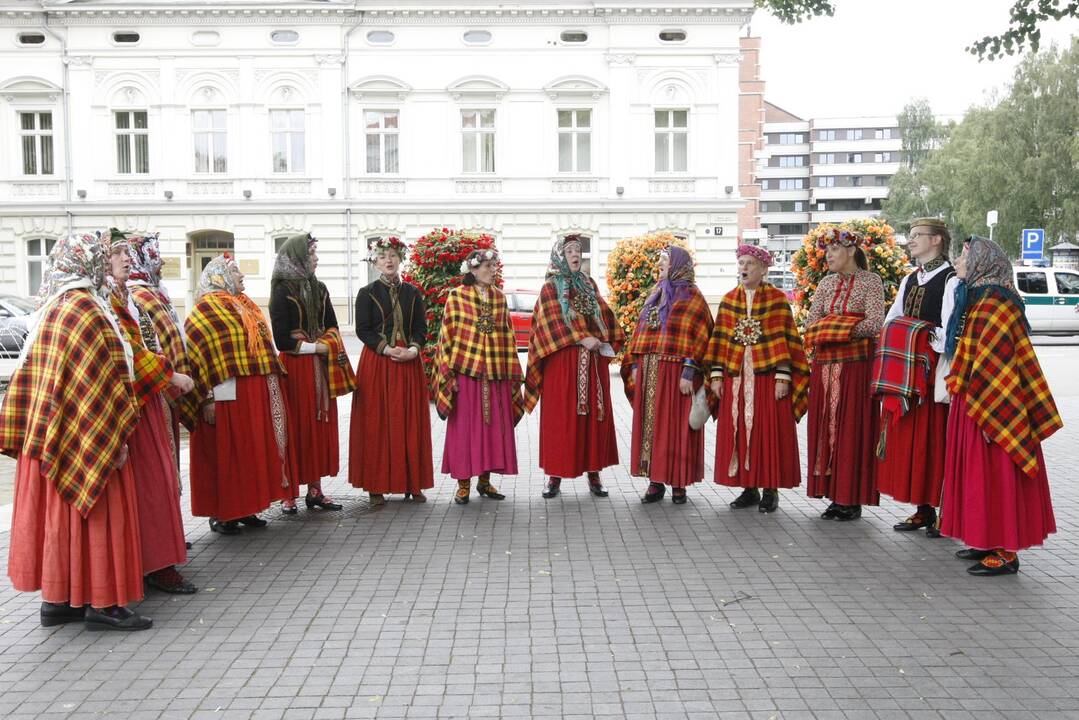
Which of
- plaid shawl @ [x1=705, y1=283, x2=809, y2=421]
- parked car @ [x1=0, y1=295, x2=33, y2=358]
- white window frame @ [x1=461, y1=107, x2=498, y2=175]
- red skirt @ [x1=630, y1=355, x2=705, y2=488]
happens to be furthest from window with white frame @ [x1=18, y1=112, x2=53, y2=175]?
plaid shawl @ [x1=705, y1=283, x2=809, y2=421]

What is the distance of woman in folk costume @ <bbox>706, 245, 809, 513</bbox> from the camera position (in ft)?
23.7

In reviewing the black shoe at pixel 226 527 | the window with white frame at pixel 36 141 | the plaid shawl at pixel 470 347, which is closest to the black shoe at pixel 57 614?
the black shoe at pixel 226 527

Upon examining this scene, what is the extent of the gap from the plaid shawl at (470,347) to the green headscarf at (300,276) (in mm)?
1027

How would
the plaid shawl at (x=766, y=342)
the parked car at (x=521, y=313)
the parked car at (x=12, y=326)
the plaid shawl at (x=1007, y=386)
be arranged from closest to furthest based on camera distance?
the plaid shawl at (x=1007, y=386) < the plaid shawl at (x=766, y=342) < the parked car at (x=12, y=326) < the parked car at (x=521, y=313)

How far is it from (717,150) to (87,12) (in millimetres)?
18853

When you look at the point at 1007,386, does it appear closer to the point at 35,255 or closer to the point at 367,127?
the point at 367,127

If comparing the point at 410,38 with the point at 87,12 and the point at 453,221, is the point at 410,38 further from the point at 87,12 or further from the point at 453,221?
the point at 87,12

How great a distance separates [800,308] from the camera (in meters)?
11.5

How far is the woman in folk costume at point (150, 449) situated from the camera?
198 inches

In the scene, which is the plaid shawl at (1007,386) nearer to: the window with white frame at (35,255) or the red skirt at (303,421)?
the red skirt at (303,421)

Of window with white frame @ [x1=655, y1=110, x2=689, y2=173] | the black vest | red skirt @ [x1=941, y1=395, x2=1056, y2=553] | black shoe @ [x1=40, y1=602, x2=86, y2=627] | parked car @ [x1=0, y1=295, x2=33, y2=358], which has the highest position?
window with white frame @ [x1=655, y1=110, x2=689, y2=173]

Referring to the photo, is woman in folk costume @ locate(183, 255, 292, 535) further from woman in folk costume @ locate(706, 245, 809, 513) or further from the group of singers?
woman in folk costume @ locate(706, 245, 809, 513)

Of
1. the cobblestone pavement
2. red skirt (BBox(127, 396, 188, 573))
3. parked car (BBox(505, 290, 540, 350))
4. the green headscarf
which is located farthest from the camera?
parked car (BBox(505, 290, 540, 350))

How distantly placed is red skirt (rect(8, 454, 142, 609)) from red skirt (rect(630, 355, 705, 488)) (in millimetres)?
4062
